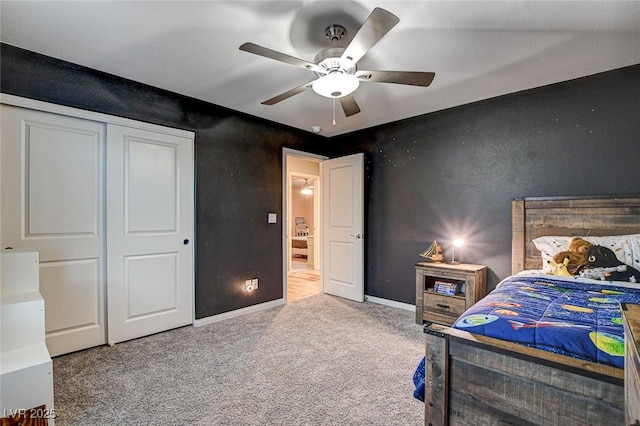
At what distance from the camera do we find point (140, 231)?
119 inches

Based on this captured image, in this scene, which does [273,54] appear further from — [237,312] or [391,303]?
[391,303]

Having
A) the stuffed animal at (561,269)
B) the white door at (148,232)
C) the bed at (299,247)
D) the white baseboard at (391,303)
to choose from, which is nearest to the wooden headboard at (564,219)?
the stuffed animal at (561,269)

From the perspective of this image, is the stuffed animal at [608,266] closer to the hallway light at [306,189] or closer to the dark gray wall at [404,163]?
the dark gray wall at [404,163]

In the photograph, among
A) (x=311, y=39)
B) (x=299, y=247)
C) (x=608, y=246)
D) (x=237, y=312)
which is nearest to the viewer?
(x=311, y=39)

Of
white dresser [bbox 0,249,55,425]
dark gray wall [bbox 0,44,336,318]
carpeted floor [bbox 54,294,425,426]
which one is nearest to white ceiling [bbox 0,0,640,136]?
dark gray wall [bbox 0,44,336,318]

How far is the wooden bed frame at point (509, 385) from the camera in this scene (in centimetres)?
115

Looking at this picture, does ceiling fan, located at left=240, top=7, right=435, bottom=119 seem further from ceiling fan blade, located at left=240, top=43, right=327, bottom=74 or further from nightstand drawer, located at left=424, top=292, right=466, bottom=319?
nightstand drawer, located at left=424, top=292, right=466, bottom=319

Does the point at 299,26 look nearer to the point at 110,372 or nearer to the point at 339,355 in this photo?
the point at 339,355

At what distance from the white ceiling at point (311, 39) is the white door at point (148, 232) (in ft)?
2.16

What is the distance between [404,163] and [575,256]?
2.06 meters

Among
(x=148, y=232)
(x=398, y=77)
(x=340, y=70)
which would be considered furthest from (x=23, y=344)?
(x=398, y=77)

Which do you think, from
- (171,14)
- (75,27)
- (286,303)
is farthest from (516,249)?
(75,27)

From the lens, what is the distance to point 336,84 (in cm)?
201

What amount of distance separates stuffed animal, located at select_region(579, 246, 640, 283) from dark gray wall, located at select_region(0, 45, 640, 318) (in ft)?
2.10
